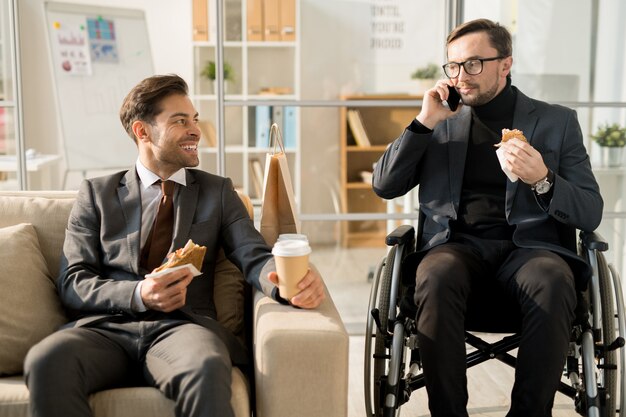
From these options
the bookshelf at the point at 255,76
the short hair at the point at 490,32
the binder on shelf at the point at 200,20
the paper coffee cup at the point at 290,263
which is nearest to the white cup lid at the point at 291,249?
the paper coffee cup at the point at 290,263

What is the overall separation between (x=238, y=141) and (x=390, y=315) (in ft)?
5.94

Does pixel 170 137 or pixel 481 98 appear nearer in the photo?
pixel 170 137

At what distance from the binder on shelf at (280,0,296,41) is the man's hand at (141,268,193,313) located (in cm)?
210

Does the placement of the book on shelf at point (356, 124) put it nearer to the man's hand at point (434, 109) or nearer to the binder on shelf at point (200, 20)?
the binder on shelf at point (200, 20)

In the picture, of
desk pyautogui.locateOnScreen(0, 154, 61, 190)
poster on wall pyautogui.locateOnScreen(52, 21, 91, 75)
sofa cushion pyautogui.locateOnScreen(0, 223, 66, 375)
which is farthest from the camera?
Result: poster on wall pyautogui.locateOnScreen(52, 21, 91, 75)

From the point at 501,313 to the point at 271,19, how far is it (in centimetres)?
207

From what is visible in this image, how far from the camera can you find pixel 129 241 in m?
2.37

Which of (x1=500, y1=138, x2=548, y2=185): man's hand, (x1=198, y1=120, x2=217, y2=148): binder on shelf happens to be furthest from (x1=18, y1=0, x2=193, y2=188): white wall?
(x1=500, y1=138, x2=548, y2=185): man's hand

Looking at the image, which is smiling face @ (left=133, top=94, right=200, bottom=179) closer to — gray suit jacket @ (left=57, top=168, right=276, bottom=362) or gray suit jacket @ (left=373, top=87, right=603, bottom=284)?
gray suit jacket @ (left=57, top=168, right=276, bottom=362)

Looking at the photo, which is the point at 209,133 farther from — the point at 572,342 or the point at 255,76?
the point at 572,342

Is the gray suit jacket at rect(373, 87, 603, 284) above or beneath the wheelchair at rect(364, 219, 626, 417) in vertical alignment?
above

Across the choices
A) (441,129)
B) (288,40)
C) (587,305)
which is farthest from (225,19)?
(587,305)

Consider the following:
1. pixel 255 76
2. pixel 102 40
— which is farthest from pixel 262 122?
pixel 102 40

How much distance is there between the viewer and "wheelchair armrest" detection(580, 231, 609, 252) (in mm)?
2463
